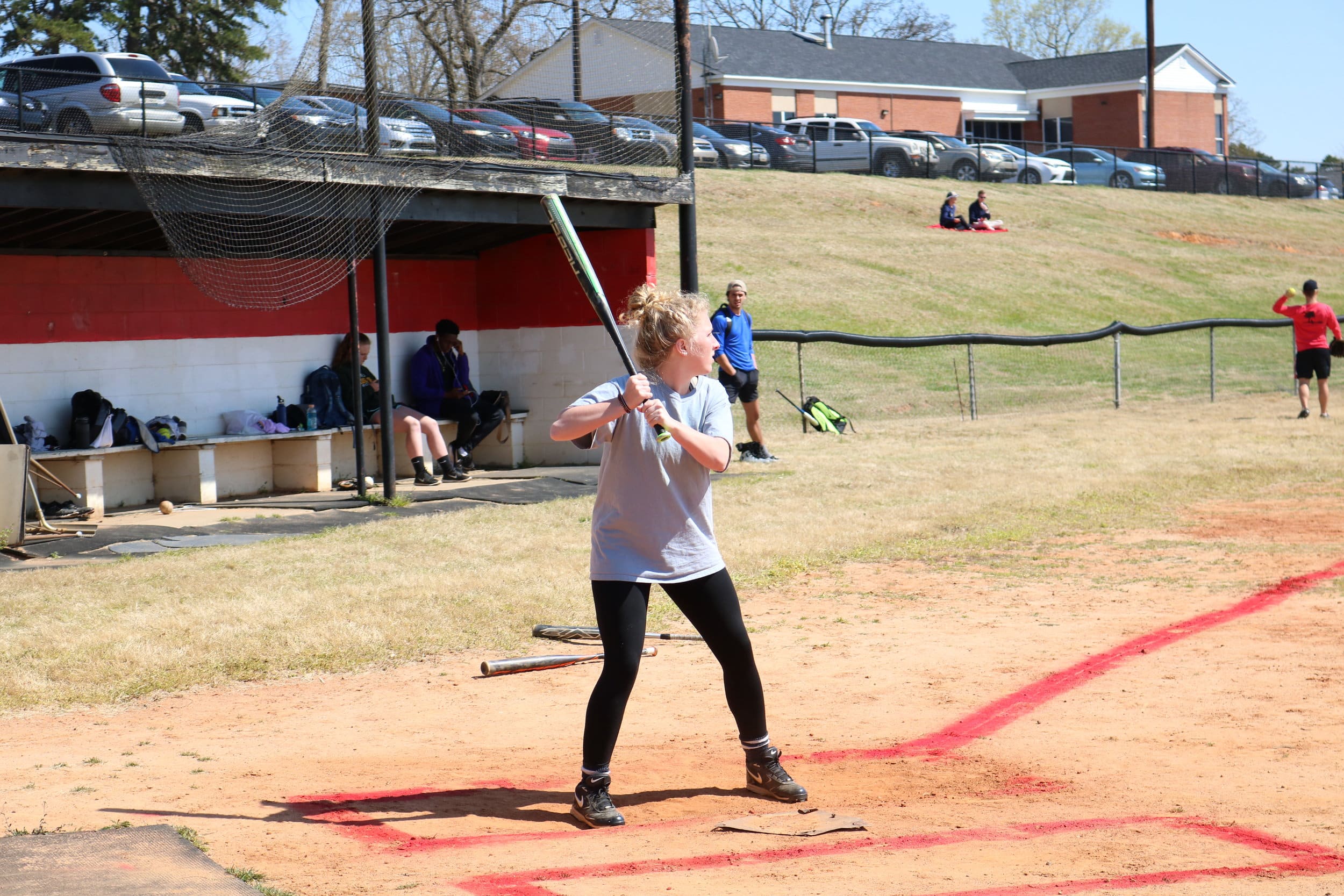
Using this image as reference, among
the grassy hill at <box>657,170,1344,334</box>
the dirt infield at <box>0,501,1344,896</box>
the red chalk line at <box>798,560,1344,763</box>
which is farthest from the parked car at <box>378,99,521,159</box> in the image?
the grassy hill at <box>657,170,1344,334</box>

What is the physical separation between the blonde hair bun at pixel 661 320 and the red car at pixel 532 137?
29.4 ft

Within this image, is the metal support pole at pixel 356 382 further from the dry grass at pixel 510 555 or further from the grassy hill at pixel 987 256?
the grassy hill at pixel 987 256

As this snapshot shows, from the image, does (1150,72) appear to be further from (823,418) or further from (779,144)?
(823,418)

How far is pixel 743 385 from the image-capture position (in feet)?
47.0

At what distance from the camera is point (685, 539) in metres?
4.58

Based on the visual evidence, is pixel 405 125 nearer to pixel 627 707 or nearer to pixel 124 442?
pixel 124 442

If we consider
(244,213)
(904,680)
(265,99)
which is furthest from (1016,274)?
(904,680)

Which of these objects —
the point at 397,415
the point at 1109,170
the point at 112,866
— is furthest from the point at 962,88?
the point at 112,866

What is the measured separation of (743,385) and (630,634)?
990 cm

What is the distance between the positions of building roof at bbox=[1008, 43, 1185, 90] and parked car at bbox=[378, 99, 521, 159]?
50.0 m

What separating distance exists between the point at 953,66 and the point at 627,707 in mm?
56766

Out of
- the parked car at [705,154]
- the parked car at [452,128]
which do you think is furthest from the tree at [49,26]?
the parked car at [452,128]

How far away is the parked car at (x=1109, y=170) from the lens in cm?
4506

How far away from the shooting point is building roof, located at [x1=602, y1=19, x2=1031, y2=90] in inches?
2060
